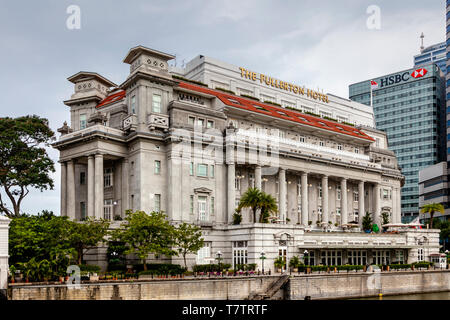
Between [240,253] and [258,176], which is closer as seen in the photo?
[240,253]

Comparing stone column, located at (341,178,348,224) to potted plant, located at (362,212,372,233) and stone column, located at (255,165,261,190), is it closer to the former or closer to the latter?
potted plant, located at (362,212,372,233)

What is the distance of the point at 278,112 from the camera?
97.3m

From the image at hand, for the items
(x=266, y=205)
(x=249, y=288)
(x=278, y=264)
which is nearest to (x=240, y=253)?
(x=278, y=264)

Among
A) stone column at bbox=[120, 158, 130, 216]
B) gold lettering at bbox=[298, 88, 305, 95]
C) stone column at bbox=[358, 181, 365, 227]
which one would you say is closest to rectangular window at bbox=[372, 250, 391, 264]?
stone column at bbox=[358, 181, 365, 227]

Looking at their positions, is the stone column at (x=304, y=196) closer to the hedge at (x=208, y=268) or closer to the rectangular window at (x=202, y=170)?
the rectangular window at (x=202, y=170)

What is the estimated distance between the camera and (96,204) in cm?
7481

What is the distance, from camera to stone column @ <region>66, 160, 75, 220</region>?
78375 millimetres

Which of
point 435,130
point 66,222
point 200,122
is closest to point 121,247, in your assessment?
point 66,222

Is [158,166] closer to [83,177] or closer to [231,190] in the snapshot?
[231,190]

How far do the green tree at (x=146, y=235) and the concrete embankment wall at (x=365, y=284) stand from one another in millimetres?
14926

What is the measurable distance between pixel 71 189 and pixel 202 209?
19.1 m

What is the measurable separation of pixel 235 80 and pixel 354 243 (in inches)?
1514
